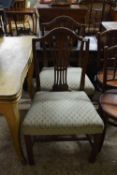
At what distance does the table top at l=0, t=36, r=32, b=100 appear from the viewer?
1.16 metres

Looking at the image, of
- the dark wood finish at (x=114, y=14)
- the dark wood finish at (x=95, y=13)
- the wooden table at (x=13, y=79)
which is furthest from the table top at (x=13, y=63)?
the dark wood finish at (x=114, y=14)

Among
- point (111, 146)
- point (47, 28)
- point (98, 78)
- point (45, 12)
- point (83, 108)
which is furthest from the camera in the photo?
point (45, 12)

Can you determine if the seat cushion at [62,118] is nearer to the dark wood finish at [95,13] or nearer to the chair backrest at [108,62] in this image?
the chair backrest at [108,62]

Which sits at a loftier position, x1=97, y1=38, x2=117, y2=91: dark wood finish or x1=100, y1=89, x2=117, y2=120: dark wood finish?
x1=97, y1=38, x2=117, y2=91: dark wood finish

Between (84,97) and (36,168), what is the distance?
702 millimetres

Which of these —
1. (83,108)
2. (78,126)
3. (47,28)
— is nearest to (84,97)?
(83,108)

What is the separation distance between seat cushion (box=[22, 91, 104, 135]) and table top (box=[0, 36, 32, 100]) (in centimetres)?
26

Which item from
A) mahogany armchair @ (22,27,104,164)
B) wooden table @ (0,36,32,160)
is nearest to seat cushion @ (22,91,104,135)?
mahogany armchair @ (22,27,104,164)

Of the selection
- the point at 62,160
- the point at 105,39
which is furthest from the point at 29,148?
the point at 105,39

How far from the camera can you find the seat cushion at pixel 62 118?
1298 millimetres

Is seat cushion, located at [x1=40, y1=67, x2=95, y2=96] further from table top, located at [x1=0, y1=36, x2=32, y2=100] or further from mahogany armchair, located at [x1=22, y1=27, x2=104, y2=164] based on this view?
table top, located at [x1=0, y1=36, x2=32, y2=100]

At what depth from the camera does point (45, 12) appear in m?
2.37

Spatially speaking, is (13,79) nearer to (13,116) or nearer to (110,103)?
(13,116)

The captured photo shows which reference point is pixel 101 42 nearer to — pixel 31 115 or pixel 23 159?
pixel 31 115
